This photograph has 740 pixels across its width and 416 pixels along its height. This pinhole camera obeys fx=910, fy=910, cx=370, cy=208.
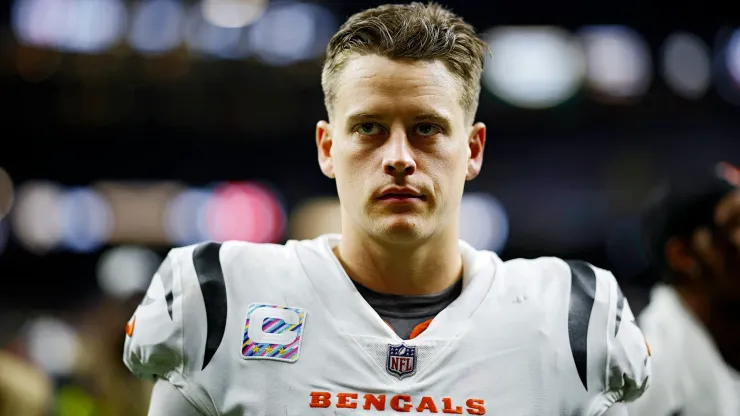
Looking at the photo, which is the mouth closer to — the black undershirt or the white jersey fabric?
the black undershirt

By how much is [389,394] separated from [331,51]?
96cm

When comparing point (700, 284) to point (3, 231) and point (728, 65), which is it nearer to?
point (728, 65)

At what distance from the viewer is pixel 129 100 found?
16.9 metres

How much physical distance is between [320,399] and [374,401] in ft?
0.44

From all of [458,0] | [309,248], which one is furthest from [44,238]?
[309,248]

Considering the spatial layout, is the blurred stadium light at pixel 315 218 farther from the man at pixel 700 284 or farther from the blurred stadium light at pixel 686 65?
the man at pixel 700 284

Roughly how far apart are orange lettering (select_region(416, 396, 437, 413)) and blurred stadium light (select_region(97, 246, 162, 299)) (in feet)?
56.3

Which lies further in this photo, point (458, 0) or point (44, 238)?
point (44, 238)

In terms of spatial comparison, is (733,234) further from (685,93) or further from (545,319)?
(685,93)

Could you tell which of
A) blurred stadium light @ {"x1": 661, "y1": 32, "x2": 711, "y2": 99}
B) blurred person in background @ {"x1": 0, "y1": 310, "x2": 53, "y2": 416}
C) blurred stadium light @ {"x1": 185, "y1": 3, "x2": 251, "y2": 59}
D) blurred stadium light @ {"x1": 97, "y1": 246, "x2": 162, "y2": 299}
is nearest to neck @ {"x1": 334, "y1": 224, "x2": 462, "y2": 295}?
blurred person in background @ {"x1": 0, "y1": 310, "x2": 53, "y2": 416}

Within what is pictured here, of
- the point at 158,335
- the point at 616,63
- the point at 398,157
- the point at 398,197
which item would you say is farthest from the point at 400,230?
the point at 616,63

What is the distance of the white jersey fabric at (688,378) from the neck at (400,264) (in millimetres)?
869

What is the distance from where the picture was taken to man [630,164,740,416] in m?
2.17

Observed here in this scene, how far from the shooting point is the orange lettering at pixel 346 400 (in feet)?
7.31
